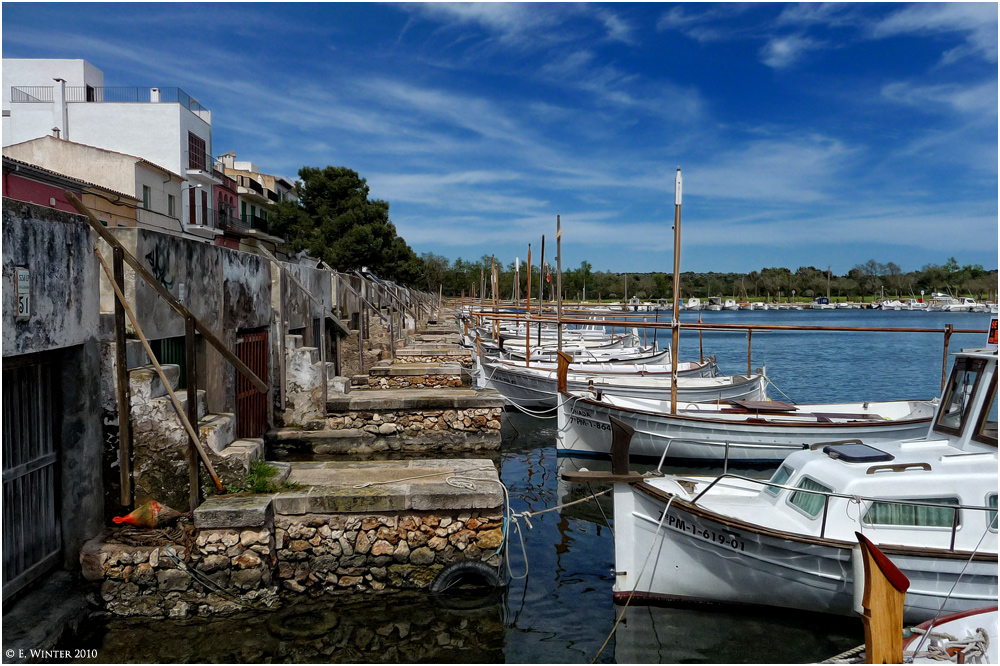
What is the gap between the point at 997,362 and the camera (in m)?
7.82

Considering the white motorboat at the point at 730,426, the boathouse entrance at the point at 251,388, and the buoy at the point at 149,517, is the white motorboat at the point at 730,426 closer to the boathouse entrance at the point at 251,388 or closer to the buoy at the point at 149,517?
the boathouse entrance at the point at 251,388

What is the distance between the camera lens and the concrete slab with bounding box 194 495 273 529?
6738 mm

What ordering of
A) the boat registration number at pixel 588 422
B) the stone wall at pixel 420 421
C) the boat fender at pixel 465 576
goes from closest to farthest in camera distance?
the boat fender at pixel 465 576 → the stone wall at pixel 420 421 → the boat registration number at pixel 588 422

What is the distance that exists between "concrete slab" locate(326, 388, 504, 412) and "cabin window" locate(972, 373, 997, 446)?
784cm

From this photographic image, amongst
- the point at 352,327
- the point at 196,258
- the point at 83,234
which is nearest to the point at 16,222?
the point at 83,234

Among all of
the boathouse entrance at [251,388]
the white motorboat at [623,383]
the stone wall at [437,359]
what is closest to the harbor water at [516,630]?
the boathouse entrance at [251,388]

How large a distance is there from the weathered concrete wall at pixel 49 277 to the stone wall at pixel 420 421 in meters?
6.39

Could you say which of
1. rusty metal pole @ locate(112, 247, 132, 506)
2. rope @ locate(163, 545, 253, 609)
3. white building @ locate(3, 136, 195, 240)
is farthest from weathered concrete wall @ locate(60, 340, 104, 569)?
white building @ locate(3, 136, 195, 240)

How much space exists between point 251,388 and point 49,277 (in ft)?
17.0

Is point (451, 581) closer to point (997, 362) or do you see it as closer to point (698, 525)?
point (698, 525)

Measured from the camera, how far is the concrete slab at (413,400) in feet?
41.7

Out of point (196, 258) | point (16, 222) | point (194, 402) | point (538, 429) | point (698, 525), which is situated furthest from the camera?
point (538, 429)

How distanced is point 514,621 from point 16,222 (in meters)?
5.92

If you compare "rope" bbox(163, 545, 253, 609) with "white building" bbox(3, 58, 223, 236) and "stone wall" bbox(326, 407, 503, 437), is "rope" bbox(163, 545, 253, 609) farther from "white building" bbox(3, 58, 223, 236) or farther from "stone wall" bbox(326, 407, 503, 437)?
"white building" bbox(3, 58, 223, 236)
